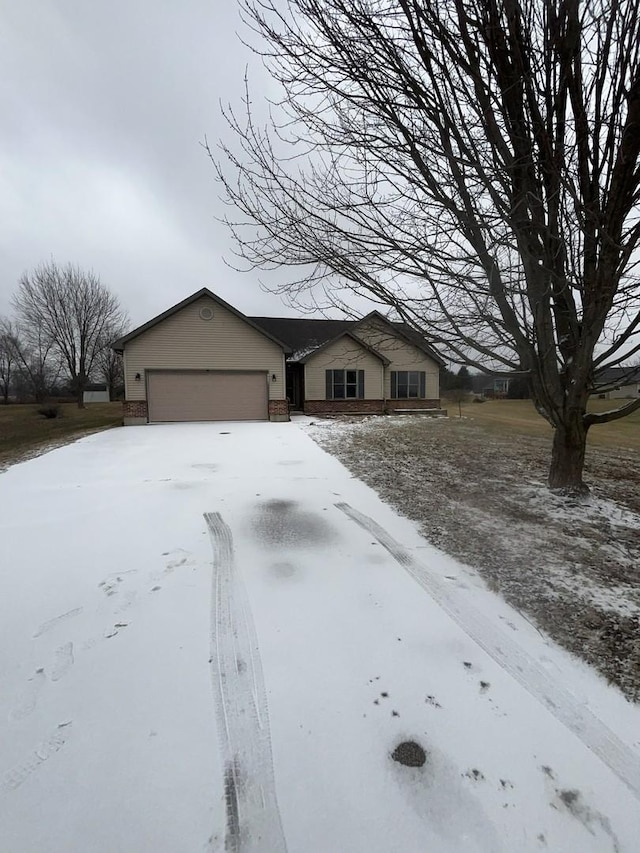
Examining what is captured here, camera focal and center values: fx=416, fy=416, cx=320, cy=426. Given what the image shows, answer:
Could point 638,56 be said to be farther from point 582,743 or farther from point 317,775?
point 317,775

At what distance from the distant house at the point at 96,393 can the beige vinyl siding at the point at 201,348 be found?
42.3m

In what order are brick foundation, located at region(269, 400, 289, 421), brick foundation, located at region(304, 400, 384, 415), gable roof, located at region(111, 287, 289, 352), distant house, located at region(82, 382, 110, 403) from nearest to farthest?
gable roof, located at region(111, 287, 289, 352)
brick foundation, located at region(269, 400, 289, 421)
brick foundation, located at region(304, 400, 384, 415)
distant house, located at region(82, 382, 110, 403)

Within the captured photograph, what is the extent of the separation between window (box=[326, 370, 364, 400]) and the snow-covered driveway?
16.7 m

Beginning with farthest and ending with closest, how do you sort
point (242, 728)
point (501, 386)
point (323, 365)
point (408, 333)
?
point (501, 386), point (323, 365), point (408, 333), point (242, 728)

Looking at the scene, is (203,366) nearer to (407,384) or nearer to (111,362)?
(407,384)

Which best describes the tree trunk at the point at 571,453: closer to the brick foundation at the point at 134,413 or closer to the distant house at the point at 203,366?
the distant house at the point at 203,366

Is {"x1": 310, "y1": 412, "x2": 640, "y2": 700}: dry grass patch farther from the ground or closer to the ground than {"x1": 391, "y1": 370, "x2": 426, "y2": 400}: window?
closer to the ground

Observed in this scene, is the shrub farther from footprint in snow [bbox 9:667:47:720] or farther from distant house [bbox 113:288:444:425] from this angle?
footprint in snow [bbox 9:667:47:720]

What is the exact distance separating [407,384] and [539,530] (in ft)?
58.6

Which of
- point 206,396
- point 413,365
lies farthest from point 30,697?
point 413,365

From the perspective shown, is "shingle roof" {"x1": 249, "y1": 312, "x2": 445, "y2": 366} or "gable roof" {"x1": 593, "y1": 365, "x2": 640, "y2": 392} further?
"shingle roof" {"x1": 249, "y1": 312, "x2": 445, "y2": 366}

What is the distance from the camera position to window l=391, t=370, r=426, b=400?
21472 mm

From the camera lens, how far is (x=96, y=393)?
179ft

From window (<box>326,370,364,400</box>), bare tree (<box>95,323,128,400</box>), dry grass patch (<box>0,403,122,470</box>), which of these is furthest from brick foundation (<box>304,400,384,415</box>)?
bare tree (<box>95,323,128,400</box>)
